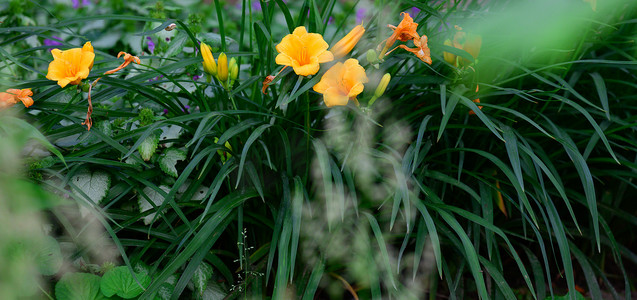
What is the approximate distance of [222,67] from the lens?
1.21 m

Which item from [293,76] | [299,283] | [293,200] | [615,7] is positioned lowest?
[299,283]

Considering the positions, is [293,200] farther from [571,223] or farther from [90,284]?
[571,223]

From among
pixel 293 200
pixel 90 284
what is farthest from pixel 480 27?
pixel 90 284

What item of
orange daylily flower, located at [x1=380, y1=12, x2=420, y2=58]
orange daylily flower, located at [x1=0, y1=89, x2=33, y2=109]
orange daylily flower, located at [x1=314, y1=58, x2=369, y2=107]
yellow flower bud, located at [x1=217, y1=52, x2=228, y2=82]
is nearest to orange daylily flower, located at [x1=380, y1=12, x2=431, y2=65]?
orange daylily flower, located at [x1=380, y1=12, x2=420, y2=58]

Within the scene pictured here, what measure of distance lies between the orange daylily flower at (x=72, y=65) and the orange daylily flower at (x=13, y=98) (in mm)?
101

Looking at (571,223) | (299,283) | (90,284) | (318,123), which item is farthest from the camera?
(571,223)

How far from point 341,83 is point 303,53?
12cm

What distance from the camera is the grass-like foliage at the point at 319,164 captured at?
3.84 feet

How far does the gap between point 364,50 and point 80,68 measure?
2.57 feet

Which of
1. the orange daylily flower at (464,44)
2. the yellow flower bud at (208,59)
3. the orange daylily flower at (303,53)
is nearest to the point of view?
the orange daylily flower at (303,53)

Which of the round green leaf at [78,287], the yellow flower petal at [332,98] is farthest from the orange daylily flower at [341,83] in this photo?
the round green leaf at [78,287]

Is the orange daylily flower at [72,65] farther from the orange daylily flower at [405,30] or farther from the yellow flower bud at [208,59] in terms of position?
the orange daylily flower at [405,30]

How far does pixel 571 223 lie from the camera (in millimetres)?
1686

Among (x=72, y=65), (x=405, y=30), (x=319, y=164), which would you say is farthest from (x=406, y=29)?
(x=72, y=65)
